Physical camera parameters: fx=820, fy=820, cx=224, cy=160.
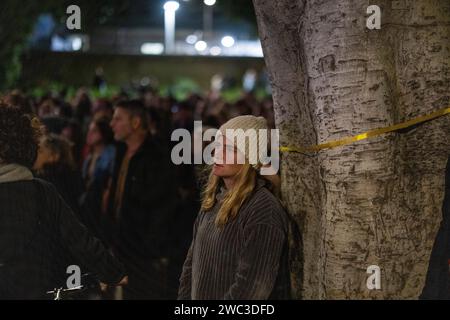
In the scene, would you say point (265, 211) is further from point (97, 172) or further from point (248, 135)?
point (97, 172)

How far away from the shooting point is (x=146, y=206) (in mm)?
7031

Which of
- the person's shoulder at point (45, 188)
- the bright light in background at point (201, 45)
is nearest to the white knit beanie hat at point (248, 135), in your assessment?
the person's shoulder at point (45, 188)

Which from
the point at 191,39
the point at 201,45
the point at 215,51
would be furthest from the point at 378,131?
the point at 215,51

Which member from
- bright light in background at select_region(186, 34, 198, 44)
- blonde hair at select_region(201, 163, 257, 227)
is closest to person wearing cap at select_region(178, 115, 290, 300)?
blonde hair at select_region(201, 163, 257, 227)

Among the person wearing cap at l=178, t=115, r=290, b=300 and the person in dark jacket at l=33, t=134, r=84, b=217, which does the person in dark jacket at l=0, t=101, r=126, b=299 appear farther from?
the person in dark jacket at l=33, t=134, r=84, b=217

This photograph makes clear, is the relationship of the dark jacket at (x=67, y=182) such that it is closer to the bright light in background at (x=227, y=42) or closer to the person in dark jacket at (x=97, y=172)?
the person in dark jacket at (x=97, y=172)

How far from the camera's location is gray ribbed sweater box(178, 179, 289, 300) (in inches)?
140

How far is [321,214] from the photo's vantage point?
3945 mm

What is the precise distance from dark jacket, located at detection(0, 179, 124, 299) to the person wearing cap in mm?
742

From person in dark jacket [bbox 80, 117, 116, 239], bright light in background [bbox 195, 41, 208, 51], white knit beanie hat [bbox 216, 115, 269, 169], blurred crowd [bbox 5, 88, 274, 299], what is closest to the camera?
white knit beanie hat [bbox 216, 115, 269, 169]

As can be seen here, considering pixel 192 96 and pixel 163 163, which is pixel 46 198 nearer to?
pixel 163 163

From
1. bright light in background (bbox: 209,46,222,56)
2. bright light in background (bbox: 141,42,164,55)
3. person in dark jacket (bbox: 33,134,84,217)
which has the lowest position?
person in dark jacket (bbox: 33,134,84,217)

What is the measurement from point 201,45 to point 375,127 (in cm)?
2513
